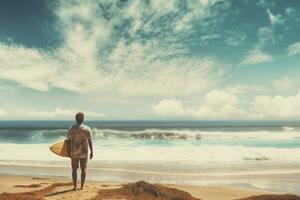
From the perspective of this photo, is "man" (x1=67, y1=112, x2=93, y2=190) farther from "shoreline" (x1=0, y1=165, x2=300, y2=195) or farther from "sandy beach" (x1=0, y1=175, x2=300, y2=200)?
"shoreline" (x1=0, y1=165, x2=300, y2=195)

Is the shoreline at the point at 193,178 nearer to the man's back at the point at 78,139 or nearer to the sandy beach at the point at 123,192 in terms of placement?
the sandy beach at the point at 123,192

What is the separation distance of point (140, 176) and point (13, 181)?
14.4 feet

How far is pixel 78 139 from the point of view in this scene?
889 cm

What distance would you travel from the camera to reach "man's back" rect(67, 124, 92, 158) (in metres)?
8.87

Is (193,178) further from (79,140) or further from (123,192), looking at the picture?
(79,140)

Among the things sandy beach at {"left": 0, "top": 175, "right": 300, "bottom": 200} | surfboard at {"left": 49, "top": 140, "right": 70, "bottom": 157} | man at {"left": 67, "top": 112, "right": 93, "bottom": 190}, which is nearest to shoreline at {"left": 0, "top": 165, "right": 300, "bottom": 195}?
sandy beach at {"left": 0, "top": 175, "right": 300, "bottom": 200}

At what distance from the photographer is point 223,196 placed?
10.3 meters

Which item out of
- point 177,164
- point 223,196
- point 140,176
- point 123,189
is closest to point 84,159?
point 123,189

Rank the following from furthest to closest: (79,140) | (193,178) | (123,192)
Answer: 1. (193,178)
2. (123,192)
3. (79,140)

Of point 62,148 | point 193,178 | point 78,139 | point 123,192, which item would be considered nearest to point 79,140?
point 78,139

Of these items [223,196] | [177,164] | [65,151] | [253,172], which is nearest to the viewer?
[65,151]

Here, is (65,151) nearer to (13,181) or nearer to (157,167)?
(13,181)

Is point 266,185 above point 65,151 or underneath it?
underneath

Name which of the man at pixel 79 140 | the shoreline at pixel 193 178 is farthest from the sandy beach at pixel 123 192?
the shoreline at pixel 193 178
